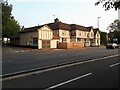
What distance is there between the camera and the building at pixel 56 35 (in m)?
67.0

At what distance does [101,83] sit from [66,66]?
6419 mm

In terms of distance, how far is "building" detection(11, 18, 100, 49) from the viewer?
67.0 m

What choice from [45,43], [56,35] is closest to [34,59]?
[45,43]

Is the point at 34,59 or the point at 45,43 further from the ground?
the point at 45,43

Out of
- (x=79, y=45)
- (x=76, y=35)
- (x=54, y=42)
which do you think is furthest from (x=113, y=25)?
(x=54, y=42)

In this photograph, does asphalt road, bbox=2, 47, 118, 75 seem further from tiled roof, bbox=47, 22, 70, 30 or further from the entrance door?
tiled roof, bbox=47, 22, 70, 30

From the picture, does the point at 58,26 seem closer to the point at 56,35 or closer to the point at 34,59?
the point at 56,35

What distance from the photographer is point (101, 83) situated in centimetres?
1189

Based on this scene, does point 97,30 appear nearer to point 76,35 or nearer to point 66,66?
point 76,35

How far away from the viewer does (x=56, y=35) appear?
7638 centimetres

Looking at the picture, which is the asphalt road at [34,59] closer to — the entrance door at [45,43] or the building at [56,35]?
the entrance door at [45,43]

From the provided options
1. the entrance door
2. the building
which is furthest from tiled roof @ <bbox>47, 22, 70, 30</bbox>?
the entrance door

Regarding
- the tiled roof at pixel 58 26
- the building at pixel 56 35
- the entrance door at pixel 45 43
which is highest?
the tiled roof at pixel 58 26

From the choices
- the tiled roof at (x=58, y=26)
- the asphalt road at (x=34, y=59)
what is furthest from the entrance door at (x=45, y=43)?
the asphalt road at (x=34, y=59)
